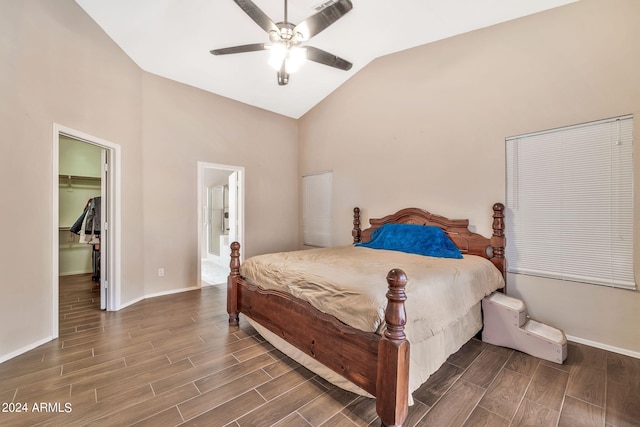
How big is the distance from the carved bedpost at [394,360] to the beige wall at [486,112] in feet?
7.04

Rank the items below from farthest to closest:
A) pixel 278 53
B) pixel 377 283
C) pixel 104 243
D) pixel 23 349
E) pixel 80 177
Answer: pixel 80 177 < pixel 104 243 < pixel 278 53 < pixel 23 349 < pixel 377 283

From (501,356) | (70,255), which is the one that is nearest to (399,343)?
(501,356)

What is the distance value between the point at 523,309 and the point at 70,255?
684cm

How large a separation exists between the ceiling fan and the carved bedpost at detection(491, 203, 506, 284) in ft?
7.94

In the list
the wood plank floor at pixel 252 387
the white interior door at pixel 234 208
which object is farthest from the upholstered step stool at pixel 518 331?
the white interior door at pixel 234 208

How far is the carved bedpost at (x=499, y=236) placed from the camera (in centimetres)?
282

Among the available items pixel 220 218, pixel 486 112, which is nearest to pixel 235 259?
pixel 486 112

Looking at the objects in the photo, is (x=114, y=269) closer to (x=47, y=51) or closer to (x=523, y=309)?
(x=47, y=51)

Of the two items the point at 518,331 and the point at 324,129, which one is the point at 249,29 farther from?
the point at 518,331

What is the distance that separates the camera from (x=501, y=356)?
7.54ft

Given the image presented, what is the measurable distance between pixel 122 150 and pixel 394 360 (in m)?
3.83

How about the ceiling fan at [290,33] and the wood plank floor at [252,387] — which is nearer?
A: the wood plank floor at [252,387]

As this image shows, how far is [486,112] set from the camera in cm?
301

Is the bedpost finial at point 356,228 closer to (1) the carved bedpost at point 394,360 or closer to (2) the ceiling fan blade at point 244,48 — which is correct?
(2) the ceiling fan blade at point 244,48
